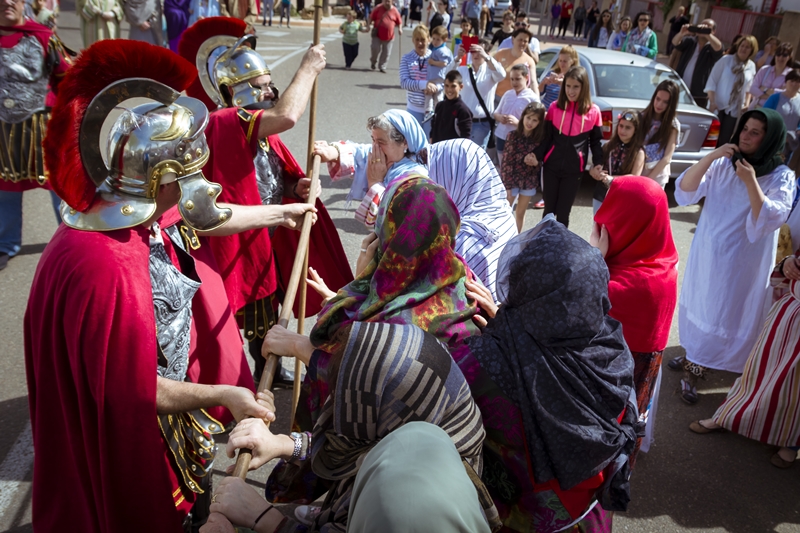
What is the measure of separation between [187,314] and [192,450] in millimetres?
522

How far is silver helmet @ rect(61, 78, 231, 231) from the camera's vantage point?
1836mm

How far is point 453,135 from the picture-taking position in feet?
22.9

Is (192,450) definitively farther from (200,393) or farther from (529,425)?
(529,425)

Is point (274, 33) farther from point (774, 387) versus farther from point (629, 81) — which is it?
point (774, 387)

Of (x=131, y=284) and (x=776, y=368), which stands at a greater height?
(x=131, y=284)

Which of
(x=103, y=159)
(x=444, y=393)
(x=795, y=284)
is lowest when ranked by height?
(x=795, y=284)

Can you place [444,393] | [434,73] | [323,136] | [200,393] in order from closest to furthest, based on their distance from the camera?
[444,393] < [200,393] < [434,73] < [323,136]

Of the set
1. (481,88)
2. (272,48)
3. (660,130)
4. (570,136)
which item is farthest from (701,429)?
(272,48)

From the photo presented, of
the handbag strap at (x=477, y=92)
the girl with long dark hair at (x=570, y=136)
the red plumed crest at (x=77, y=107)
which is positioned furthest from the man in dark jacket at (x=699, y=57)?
the red plumed crest at (x=77, y=107)

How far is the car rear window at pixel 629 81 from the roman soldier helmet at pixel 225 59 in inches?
232

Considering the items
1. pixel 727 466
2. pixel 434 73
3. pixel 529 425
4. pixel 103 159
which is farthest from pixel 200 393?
pixel 434 73

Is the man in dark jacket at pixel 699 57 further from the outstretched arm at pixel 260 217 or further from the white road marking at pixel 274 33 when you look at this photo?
the white road marking at pixel 274 33

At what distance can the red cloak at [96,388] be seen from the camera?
1786 millimetres

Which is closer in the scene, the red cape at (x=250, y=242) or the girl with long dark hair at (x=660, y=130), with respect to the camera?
the red cape at (x=250, y=242)
